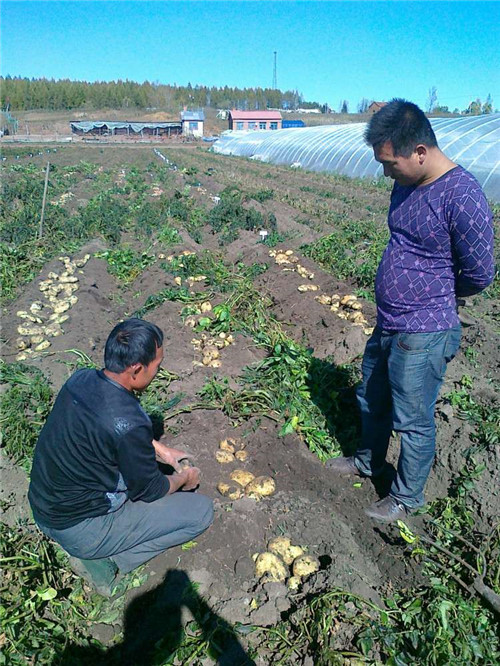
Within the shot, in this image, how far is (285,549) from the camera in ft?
8.87

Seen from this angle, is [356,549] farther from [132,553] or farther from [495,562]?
[132,553]

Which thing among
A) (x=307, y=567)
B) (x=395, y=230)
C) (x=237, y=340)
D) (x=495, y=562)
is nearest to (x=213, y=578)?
(x=307, y=567)

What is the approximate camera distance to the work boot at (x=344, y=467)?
3.38 metres

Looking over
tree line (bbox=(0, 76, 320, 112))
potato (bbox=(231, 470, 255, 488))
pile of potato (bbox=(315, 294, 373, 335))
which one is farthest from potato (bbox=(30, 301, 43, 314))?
tree line (bbox=(0, 76, 320, 112))

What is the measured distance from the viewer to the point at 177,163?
24.4 m

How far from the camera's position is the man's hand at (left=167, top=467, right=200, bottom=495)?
2729mm

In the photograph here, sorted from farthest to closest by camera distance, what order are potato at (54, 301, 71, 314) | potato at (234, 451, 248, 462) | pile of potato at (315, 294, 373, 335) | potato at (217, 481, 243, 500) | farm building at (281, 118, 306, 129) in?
farm building at (281, 118, 306, 129)
potato at (54, 301, 71, 314)
pile of potato at (315, 294, 373, 335)
potato at (234, 451, 248, 462)
potato at (217, 481, 243, 500)

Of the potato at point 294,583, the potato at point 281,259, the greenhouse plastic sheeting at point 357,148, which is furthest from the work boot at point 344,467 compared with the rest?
the greenhouse plastic sheeting at point 357,148

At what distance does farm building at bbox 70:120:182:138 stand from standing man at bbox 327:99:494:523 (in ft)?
193

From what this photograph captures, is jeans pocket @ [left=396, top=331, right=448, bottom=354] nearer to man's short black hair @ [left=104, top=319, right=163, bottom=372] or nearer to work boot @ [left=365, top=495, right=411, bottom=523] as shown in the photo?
work boot @ [left=365, top=495, right=411, bottom=523]

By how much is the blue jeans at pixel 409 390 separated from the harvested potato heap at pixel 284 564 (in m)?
0.72

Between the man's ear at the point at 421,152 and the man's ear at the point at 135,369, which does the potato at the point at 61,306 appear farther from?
the man's ear at the point at 421,152

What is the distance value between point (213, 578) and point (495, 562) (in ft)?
5.04

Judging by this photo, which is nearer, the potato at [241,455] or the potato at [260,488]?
the potato at [260,488]
